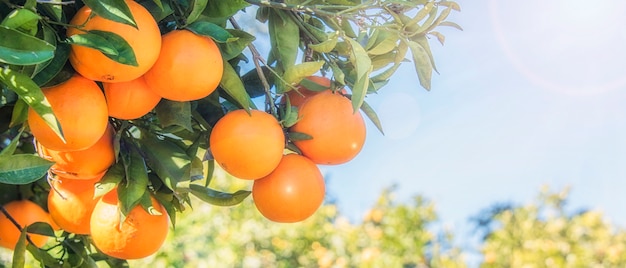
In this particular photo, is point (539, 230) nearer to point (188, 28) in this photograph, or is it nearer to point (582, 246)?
point (582, 246)

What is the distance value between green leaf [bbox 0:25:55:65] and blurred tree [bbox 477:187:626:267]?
264cm

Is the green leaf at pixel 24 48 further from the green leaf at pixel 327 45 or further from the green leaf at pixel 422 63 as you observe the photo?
the green leaf at pixel 422 63

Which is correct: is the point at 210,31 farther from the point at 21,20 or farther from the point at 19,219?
the point at 19,219

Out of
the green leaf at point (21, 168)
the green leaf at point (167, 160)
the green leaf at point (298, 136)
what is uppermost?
the green leaf at point (21, 168)

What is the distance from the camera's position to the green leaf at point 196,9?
727 millimetres

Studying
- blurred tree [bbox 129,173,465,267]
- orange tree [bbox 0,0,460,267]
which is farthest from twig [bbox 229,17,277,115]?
blurred tree [bbox 129,173,465,267]

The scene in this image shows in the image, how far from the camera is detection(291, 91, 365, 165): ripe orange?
0.84m

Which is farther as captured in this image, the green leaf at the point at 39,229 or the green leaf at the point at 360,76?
the green leaf at the point at 39,229

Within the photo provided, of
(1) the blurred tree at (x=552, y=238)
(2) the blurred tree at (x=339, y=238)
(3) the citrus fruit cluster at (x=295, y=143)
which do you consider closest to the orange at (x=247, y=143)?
(3) the citrus fruit cluster at (x=295, y=143)

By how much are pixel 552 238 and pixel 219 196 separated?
2706 mm

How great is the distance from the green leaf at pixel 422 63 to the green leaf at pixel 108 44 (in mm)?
339

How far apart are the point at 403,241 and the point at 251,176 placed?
2.61 m

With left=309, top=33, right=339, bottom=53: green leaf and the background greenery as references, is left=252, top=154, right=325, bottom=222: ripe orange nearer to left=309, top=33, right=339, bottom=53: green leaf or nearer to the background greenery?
left=309, top=33, right=339, bottom=53: green leaf

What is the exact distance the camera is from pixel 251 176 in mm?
823
